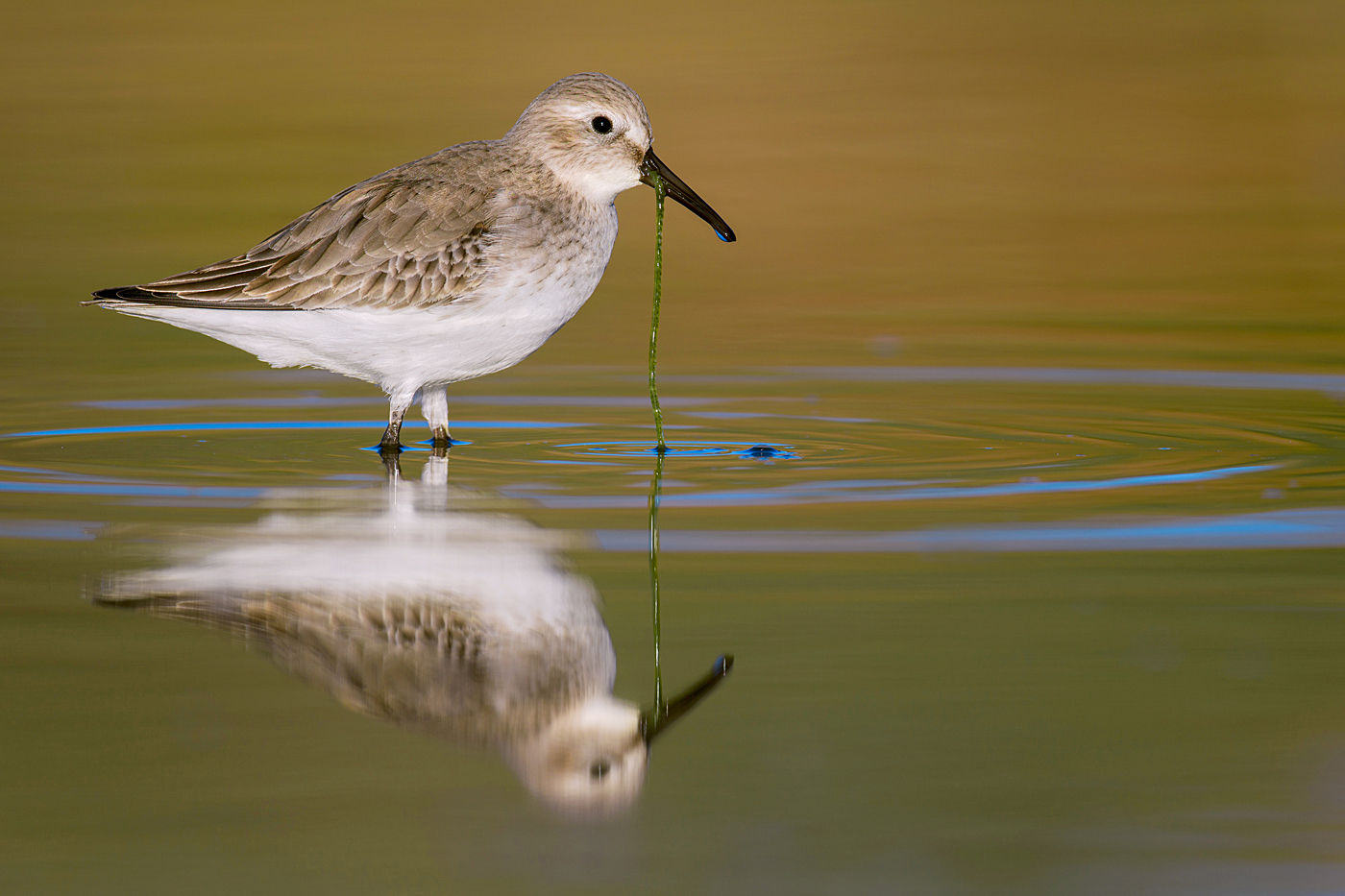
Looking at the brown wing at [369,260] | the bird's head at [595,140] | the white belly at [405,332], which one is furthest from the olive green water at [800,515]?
the bird's head at [595,140]

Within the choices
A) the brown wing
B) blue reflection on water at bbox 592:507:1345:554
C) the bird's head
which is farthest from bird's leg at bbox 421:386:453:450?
blue reflection on water at bbox 592:507:1345:554

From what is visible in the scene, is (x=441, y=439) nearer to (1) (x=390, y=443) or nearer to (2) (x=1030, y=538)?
(1) (x=390, y=443)

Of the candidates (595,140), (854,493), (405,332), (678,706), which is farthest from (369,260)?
(678,706)

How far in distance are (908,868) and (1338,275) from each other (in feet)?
37.2

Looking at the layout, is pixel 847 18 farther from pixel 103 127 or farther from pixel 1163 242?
pixel 1163 242

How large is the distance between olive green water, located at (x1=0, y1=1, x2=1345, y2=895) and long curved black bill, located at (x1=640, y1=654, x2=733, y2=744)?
51 mm

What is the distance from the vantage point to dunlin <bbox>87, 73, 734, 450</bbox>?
793 centimetres

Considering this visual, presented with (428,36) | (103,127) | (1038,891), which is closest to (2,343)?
(1038,891)

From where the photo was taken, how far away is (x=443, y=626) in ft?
16.2

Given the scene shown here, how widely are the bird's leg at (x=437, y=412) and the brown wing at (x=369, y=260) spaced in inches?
27.1

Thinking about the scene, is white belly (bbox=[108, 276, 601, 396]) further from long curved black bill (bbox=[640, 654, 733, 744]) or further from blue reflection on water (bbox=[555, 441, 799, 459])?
long curved black bill (bbox=[640, 654, 733, 744])

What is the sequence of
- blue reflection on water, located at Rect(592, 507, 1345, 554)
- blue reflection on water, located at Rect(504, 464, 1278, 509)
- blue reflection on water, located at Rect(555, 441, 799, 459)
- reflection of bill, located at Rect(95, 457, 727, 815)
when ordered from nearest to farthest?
reflection of bill, located at Rect(95, 457, 727, 815) → blue reflection on water, located at Rect(592, 507, 1345, 554) → blue reflection on water, located at Rect(504, 464, 1278, 509) → blue reflection on water, located at Rect(555, 441, 799, 459)

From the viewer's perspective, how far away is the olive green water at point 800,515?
358 cm

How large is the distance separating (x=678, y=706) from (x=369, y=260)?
419cm
